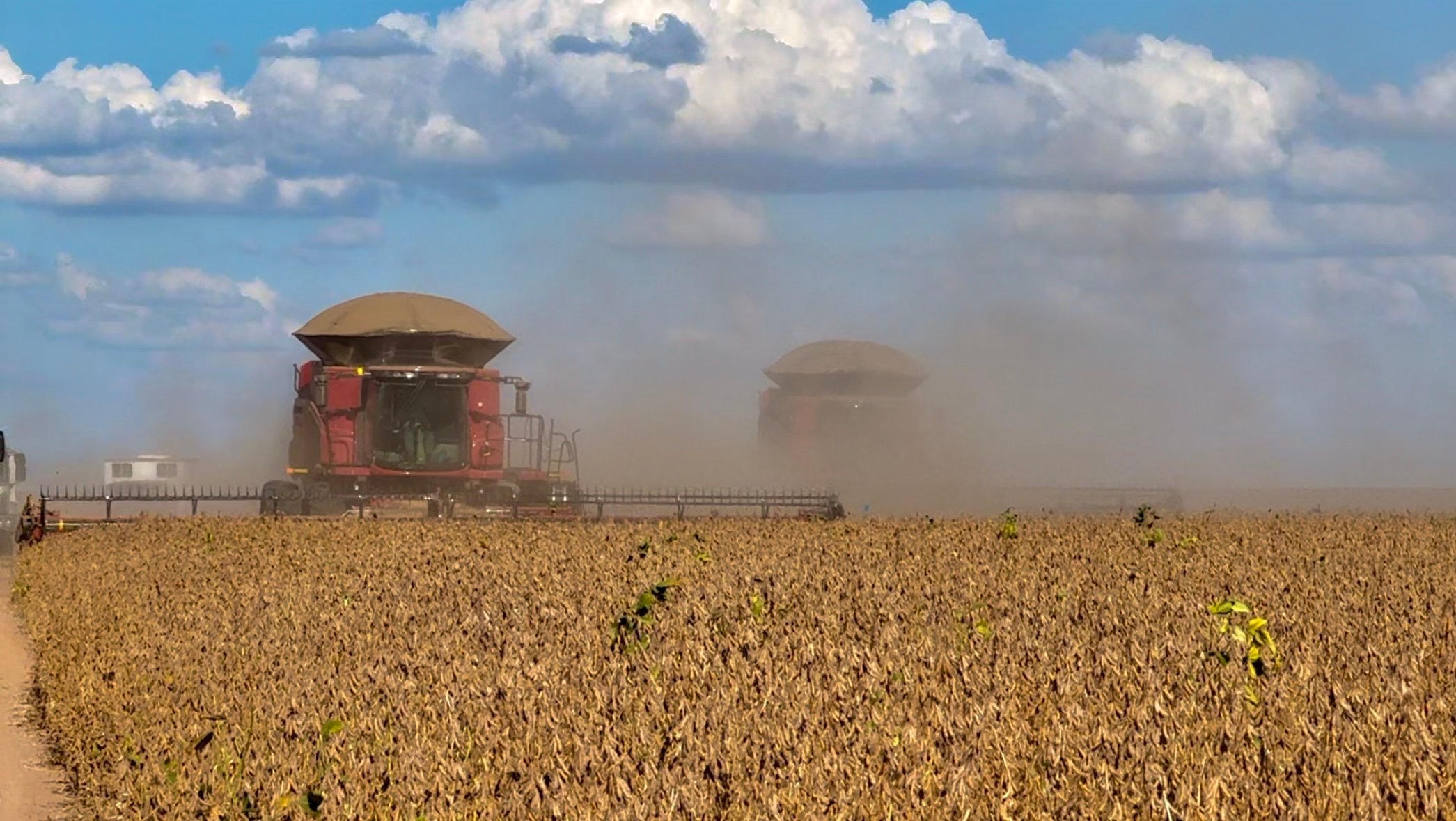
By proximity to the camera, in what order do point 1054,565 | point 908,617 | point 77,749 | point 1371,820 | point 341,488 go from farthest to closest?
point 341,488
point 1054,565
point 908,617
point 77,749
point 1371,820

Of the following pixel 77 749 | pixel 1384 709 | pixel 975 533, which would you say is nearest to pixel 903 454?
pixel 975 533

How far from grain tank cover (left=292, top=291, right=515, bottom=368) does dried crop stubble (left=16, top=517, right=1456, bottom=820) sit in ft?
46.3

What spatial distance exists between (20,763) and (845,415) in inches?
1250

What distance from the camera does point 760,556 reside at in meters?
16.5

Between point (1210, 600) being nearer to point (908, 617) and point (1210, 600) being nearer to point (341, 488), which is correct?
point (908, 617)

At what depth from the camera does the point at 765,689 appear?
7.54 metres

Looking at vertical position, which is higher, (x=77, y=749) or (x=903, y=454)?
(x=903, y=454)

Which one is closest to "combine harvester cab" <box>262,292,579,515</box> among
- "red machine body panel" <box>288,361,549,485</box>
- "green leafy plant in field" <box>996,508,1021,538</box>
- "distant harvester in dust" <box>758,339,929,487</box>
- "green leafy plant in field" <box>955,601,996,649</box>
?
"red machine body panel" <box>288,361,549,485</box>

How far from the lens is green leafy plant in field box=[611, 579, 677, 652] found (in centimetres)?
959

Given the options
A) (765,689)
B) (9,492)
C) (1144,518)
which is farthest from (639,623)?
(9,492)

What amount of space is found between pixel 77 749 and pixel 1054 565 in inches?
307

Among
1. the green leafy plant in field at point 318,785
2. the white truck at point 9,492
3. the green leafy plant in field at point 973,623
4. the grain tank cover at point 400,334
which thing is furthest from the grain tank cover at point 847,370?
the green leafy plant in field at point 318,785

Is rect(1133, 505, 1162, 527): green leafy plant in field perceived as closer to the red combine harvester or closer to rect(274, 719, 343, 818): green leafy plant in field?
the red combine harvester

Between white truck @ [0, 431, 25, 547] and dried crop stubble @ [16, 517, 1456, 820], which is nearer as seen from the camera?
dried crop stubble @ [16, 517, 1456, 820]
